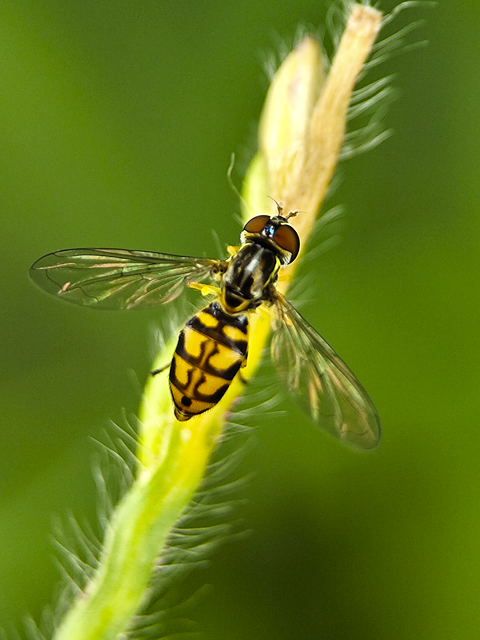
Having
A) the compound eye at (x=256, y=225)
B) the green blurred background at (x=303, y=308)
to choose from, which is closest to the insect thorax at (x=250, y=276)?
the compound eye at (x=256, y=225)

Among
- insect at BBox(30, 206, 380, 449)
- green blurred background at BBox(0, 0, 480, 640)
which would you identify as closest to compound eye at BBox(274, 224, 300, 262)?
insect at BBox(30, 206, 380, 449)

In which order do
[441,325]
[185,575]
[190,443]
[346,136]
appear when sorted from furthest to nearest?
1. [441,325]
2. [185,575]
3. [346,136]
4. [190,443]

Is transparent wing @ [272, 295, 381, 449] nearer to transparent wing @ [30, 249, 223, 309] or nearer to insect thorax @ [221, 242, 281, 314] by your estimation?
insect thorax @ [221, 242, 281, 314]

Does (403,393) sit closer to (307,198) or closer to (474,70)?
(474,70)

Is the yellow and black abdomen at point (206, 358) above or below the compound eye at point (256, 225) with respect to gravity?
below

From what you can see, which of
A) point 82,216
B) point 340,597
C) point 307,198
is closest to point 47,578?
point 340,597

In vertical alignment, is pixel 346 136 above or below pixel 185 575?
above

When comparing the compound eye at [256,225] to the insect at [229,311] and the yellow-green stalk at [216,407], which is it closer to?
the insect at [229,311]
